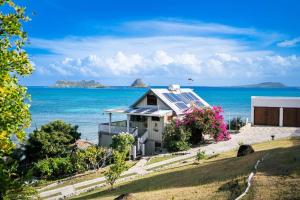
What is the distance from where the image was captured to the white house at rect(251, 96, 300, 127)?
131ft

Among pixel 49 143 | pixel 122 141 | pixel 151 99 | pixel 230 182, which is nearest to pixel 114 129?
pixel 151 99

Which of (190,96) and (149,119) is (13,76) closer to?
(149,119)

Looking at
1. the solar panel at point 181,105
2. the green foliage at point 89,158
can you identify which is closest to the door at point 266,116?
the solar panel at point 181,105

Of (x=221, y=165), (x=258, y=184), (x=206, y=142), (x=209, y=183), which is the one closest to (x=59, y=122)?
(x=206, y=142)

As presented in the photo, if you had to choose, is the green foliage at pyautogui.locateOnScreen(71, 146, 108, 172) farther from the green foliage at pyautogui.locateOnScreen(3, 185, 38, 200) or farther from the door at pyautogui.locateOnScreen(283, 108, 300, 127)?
the door at pyautogui.locateOnScreen(283, 108, 300, 127)

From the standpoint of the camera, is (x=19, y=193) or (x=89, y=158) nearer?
(x=19, y=193)

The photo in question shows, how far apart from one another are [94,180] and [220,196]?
13.6m

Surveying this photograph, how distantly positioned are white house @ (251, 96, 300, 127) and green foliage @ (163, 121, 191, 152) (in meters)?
12.8

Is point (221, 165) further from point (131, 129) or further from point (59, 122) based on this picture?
point (59, 122)

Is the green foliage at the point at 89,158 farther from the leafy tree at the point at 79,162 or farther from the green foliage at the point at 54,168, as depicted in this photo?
the green foliage at the point at 54,168

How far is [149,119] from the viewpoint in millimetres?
36062

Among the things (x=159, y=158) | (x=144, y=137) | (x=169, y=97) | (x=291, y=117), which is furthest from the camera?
(x=291, y=117)

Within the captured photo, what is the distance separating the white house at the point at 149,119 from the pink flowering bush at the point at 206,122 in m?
2.23

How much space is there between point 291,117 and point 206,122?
497 inches
